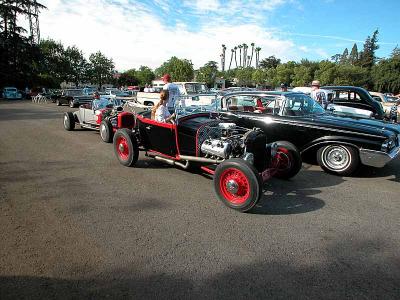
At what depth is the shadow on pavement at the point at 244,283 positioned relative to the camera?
2.53 metres

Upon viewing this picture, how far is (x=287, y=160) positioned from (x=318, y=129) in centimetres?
128

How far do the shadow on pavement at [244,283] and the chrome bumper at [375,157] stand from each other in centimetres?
300

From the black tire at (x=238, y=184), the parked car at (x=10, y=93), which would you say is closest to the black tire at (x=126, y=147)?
the black tire at (x=238, y=184)

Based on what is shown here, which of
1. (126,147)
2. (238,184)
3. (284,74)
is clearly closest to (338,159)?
(238,184)

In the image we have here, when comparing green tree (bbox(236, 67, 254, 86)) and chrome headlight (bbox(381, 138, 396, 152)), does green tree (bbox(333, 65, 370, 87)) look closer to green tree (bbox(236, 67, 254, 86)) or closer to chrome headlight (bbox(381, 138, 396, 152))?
green tree (bbox(236, 67, 254, 86))

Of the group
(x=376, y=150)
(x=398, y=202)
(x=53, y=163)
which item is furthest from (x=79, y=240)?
(x=376, y=150)

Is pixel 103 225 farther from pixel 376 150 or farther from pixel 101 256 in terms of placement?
pixel 376 150

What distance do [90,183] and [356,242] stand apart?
4.17m

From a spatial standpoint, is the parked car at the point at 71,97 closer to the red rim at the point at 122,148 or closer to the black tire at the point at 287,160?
the red rim at the point at 122,148

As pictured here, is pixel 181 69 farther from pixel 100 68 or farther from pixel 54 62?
pixel 54 62

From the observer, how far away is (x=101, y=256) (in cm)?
306

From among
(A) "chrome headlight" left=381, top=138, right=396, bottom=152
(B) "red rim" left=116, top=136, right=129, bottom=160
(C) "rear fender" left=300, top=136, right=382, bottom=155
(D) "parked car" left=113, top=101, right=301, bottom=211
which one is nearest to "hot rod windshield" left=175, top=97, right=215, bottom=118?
(D) "parked car" left=113, top=101, right=301, bottom=211

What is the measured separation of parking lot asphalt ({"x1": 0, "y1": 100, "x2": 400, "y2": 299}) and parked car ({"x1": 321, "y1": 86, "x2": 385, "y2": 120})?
17.1 ft

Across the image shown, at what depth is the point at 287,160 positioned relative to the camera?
5.55 meters
